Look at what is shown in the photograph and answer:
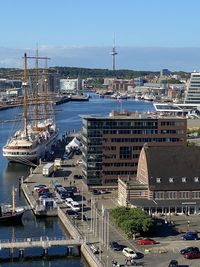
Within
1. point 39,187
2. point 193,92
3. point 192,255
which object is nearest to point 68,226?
point 192,255

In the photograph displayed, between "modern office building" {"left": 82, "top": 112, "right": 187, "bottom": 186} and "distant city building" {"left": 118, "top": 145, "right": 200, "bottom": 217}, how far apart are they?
6.86 meters

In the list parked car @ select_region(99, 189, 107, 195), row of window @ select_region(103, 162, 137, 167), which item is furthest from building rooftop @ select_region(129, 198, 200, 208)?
row of window @ select_region(103, 162, 137, 167)

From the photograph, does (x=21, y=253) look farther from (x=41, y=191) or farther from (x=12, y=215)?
(x=41, y=191)

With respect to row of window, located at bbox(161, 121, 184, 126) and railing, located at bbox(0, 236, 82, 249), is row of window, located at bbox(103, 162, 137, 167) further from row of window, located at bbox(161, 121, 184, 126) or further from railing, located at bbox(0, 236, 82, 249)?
railing, located at bbox(0, 236, 82, 249)

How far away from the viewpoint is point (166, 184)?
46.5 metres

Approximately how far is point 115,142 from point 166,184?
373 inches

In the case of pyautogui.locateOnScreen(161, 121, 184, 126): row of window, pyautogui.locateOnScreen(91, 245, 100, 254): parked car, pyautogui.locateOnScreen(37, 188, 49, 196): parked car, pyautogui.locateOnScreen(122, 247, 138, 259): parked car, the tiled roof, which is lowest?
pyautogui.locateOnScreen(37, 188, 49, 196): parked car

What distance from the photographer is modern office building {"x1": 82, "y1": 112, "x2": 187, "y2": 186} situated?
54.7 meters

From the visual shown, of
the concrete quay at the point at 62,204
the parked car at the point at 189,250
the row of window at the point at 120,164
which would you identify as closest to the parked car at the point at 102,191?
the row of window at the point at 120,164

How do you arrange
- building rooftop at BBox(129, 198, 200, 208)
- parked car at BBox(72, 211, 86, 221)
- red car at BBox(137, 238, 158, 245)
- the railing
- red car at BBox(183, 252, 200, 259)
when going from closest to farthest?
red car at BBox(183, 252, 200, 259) → the railing → red car at BBox(137, 238, 158, 245) → parked car at BBox(72, 211, 86, 221) → building rooftop at BBox(129, 198, 200, 208)

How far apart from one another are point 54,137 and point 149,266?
5752cm

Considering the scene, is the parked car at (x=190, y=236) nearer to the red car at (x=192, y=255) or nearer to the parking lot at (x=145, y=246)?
the parking lot at (x=145, y=246)

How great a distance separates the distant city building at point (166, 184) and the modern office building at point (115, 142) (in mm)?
6863

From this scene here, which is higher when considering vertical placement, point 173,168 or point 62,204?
point 173,168
